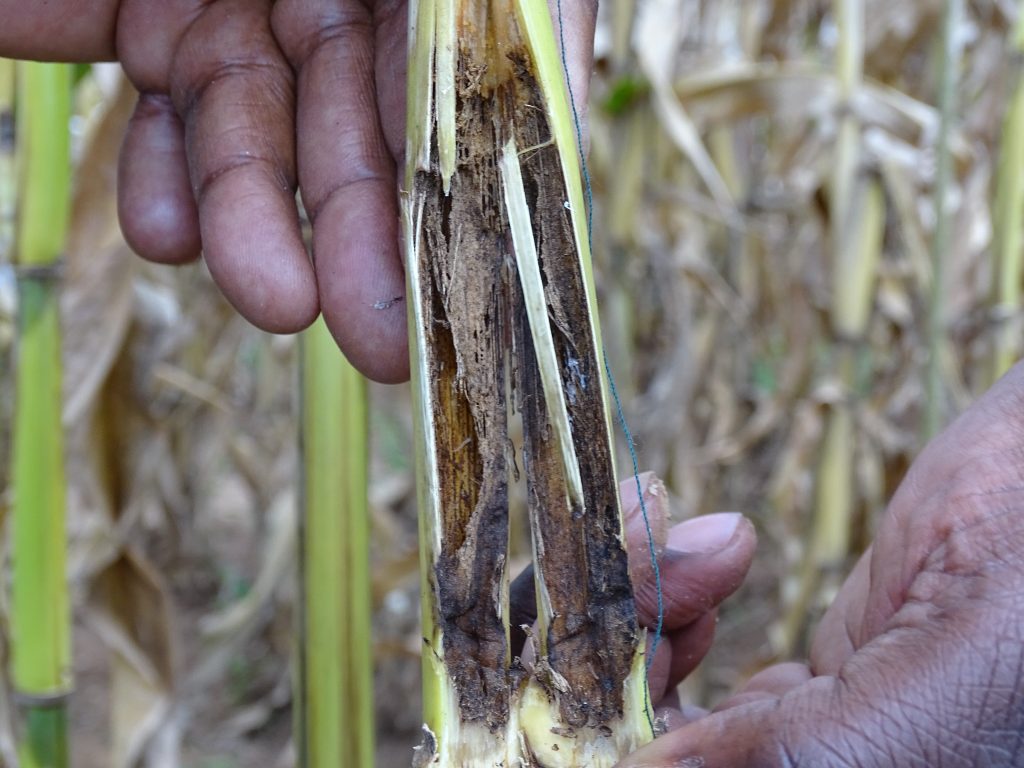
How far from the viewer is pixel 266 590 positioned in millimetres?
1452

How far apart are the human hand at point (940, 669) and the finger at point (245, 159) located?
377mm

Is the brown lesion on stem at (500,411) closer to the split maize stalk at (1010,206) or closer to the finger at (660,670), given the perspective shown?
the finger at (660,670)

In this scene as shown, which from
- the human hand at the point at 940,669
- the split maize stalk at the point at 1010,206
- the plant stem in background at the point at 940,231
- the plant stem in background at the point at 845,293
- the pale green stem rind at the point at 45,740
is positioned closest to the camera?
the human hand at the point at 940,669

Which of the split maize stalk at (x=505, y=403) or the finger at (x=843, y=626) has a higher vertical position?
the split maize stalk at (x=505, y=403)

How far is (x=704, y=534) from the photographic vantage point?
0.74 metres

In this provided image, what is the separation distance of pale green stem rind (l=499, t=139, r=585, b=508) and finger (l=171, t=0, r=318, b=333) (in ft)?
0.64

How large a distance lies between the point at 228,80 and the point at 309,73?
0.06 m

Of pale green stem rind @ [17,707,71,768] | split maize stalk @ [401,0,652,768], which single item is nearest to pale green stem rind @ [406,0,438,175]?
split maize stalk @ [401,0,652,768]

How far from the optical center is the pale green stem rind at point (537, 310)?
0.52m

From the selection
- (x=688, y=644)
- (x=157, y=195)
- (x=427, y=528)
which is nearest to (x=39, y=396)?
(x=157, y=195)

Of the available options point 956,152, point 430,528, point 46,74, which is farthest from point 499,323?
point 956,152

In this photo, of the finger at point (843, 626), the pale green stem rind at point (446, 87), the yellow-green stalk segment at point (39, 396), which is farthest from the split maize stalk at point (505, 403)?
the yellow-green stalk segment at point (39, 396)

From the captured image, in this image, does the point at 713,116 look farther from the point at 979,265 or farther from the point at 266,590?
the point at 266,590

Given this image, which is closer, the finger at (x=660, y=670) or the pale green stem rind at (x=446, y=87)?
the pale green stem rind at (x=446, y=87)
